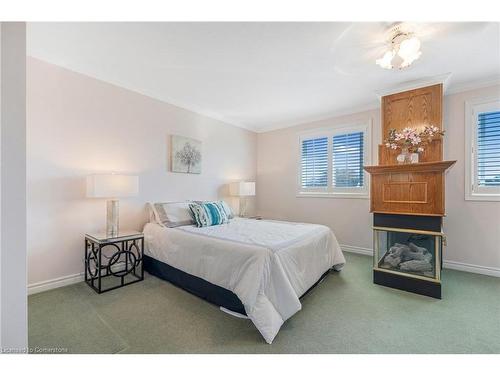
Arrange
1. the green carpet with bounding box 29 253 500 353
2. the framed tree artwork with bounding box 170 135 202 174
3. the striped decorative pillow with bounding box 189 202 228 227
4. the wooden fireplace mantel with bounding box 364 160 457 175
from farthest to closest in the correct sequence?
the framed tree artwork with bounding box 170 135 202 174
the striped decorative pillow with bounding box 189 202 228 227
the wooden fireplace mantel with bounding box 364 160 457 175
the green carpet with bounding box 29 253 500 353

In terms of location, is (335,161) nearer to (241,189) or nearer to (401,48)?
(241,189)

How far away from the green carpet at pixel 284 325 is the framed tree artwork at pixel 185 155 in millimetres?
1794

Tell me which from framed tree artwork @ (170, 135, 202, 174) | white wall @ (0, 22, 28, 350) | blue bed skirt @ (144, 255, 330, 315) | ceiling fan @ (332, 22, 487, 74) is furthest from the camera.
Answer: framed tree artwork @ (170, 135, 202, 174)

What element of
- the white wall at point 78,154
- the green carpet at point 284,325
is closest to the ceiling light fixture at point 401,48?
the green carpet at point 284,325

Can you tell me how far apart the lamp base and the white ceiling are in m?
1.54

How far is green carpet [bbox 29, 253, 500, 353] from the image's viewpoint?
1509 millimetres

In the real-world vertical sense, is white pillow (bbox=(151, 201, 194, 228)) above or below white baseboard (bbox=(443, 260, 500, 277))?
above

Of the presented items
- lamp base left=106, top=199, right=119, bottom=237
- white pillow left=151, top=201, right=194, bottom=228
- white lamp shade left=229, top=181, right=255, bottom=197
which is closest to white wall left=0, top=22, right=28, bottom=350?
lamp base left=106, top=199, right=119, bottom=237

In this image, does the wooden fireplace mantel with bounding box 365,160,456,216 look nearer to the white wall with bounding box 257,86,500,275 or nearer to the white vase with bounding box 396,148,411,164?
the white vase with bounding box 396,148,411,164

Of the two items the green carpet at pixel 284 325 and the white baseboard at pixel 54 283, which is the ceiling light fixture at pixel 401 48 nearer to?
the green carpet at pixel 284 325

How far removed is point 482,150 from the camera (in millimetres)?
2811

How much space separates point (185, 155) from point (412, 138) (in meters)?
3.11
